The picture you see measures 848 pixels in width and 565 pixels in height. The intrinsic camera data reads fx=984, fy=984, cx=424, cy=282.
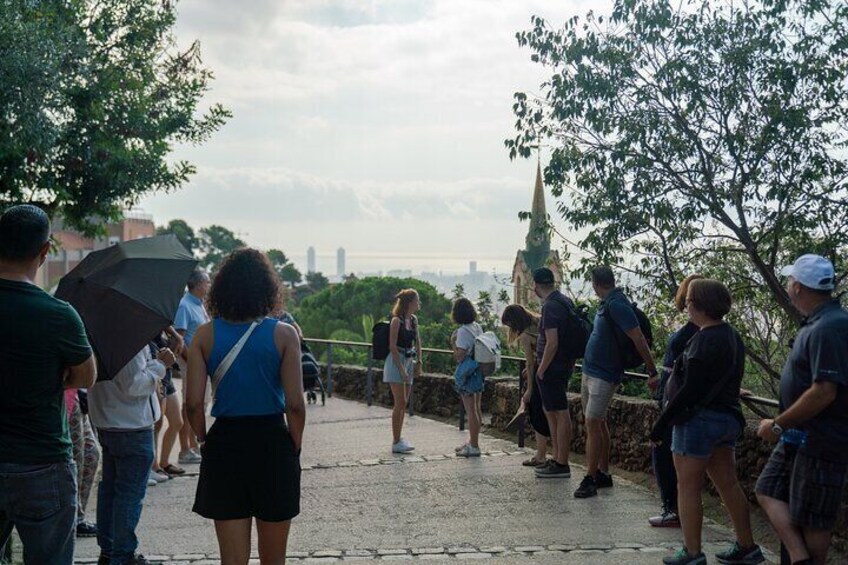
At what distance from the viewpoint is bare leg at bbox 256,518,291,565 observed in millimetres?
4117

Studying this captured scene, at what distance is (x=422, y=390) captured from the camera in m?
13.6

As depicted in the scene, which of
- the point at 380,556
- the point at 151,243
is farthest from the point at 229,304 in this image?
the point at 380,556

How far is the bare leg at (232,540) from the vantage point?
162 inches

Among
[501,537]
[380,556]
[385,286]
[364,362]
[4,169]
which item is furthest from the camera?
[385,286]

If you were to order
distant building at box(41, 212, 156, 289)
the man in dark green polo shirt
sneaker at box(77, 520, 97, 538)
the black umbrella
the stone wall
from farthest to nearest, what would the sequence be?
distant building at box(41, 212, 156, 289) → the stone wall → sneaker at box(77, 520, 97, 538) → the black umbrella → the man in dark green polo shirt

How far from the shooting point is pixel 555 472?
822 centimetres

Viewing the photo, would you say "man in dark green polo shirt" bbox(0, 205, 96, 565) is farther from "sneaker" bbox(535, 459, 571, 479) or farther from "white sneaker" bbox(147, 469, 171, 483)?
"sneaker" bbox(535, 459, 571, 479)

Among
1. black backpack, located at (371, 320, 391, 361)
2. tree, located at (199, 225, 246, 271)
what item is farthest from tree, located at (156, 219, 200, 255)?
black backpack, located at (371, 320, 391, 361)

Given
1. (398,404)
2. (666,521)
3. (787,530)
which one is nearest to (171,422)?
(398,404)

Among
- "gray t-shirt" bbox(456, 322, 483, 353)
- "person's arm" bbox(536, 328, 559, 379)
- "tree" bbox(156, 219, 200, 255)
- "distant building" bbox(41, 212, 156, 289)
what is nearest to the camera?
"person's arm" bbox(536, 328, 559, 379)

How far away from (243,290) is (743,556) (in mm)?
3370

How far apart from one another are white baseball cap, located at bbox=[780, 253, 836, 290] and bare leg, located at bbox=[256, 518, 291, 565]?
2.57 metres

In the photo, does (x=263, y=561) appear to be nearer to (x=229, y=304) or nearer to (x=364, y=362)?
(x=229, y=304)

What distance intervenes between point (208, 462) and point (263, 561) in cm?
49
